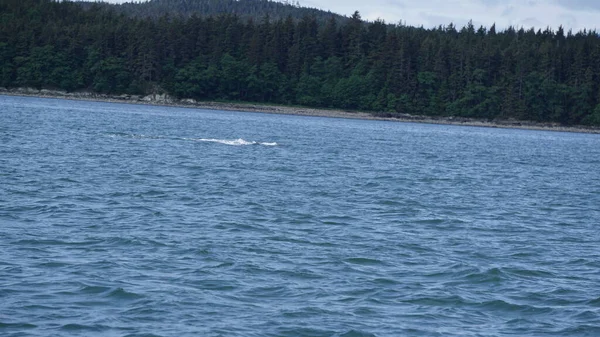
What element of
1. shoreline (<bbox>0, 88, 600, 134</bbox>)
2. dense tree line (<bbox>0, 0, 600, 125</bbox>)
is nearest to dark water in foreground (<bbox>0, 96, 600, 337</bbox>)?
shoreline (<bbox>0, 88, 600, 134</bbox>)

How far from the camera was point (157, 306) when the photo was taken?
15039 mm

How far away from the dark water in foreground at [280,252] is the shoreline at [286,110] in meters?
102

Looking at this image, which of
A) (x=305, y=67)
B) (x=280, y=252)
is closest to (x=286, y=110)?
(x=305, y=67)

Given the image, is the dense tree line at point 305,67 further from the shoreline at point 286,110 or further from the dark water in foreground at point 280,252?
the dark water in foreground at point 280,252

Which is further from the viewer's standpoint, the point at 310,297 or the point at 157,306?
the point at 310,297

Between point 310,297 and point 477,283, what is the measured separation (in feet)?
14.1

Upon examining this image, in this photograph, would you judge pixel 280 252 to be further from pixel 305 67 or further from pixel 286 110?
pixel 305 67

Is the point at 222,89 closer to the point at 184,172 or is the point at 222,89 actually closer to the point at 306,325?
the point at 184,172

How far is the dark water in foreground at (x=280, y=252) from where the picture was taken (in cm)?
1493

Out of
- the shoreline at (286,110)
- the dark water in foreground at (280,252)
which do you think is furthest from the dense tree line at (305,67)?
the dark water in foreground at (280,252)

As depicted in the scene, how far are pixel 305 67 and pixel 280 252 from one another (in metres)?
141

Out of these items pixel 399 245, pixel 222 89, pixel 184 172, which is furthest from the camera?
pixel 222 89

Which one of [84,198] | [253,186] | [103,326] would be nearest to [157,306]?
[103,326]

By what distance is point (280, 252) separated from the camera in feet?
66.6
